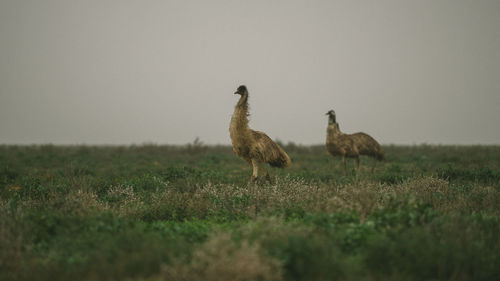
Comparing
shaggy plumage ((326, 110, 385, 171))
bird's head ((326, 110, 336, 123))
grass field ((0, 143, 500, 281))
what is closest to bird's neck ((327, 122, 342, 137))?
shaggy plumage ((326, 110, 385, 171))

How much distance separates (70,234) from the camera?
4762 millimetres

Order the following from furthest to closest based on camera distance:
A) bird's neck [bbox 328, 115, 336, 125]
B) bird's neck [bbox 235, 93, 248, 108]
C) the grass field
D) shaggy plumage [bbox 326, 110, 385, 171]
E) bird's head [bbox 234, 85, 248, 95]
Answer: bird's neck [bbox 328, 115, 336, 125]
shaggy plumage [bbox 326, 110, 385, 171]
bird's head [bbox 234, 85, 248, 95]
bird's neck [bbox 235, 93, 248, 108]
the grass field

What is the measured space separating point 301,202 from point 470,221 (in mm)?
2707

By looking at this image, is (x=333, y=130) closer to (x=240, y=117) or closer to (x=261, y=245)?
(x=240, y=117)

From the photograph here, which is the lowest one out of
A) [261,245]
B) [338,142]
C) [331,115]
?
[261,245]

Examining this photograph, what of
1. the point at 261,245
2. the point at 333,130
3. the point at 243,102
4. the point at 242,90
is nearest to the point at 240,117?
the point at 243,102

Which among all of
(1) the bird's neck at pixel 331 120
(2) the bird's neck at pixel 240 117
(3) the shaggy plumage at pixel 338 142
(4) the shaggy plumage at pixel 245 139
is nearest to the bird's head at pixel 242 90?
(4) the shaggy plumage at pixel 245 139

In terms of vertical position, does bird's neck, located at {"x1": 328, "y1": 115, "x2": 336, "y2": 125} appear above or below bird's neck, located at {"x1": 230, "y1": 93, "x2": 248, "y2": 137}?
above

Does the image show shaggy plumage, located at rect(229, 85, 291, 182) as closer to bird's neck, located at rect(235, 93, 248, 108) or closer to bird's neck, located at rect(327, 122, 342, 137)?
bird's neck, located at rect(235, 93, 248, 108)

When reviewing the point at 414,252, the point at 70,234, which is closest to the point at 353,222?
the point at 414,252

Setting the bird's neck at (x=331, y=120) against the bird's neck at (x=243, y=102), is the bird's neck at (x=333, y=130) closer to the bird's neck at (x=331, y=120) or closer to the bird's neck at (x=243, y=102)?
the bird's neck at (x=331, y=120)

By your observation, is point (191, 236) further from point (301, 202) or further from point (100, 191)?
point (100, 191)

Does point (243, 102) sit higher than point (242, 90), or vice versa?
point (242, 90)

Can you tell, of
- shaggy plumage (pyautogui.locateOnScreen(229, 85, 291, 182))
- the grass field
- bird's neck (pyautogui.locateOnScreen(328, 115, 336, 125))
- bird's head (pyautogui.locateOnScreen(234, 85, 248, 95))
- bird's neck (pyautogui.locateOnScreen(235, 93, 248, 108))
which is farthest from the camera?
bird's neck (pyautogui.locateOnScreen(328, 115, 336, 125))
